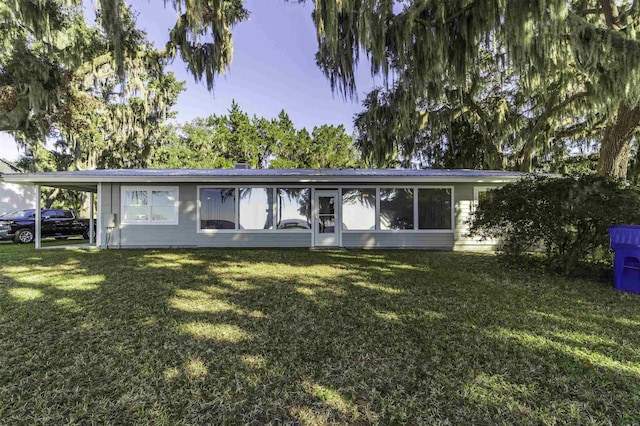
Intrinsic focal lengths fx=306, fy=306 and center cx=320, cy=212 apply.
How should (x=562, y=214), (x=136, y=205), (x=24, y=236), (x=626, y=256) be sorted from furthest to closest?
(x=24, y=236) → (x=136, y=205) → (x=562, y=214) → (x=626, y=256)

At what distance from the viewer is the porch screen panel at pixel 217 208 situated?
33.1 feet

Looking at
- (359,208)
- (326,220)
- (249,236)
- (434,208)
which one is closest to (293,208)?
(326,220)

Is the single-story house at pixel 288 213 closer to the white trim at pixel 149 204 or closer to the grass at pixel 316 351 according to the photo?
the white trim at pixel 149 204

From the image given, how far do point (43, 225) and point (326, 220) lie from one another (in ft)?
37.6

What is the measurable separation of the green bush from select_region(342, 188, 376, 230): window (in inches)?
159

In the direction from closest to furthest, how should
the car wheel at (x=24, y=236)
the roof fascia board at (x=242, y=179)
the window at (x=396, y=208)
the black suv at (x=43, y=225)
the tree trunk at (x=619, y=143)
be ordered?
1. the tree trunk at (x=619, y=143)
2. the roof fascia board at (x=242, y=179)
3. the window at (x=396, y=208)
4. the black suv at (x=43, y=225)
5. the car wheel at (x=24, y=236)

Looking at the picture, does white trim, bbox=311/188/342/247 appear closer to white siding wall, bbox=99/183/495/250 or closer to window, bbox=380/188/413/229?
white siding wall, bbox=99/183/495/250

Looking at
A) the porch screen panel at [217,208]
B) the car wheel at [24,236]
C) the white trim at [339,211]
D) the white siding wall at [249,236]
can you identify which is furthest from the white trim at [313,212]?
the car wheel at [24,236]

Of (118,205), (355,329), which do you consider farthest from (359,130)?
(355,329)

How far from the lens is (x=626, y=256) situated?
5.03 meters

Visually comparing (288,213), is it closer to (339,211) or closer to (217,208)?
(339,211)

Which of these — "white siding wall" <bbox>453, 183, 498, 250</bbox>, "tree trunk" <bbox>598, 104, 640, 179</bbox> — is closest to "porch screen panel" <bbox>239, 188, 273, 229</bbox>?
"white siding wall" <bbox>453, 183, 498, 250</bbox>

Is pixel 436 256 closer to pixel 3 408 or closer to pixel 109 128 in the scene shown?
pixel 3 408

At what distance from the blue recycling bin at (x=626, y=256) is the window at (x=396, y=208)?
543cm
